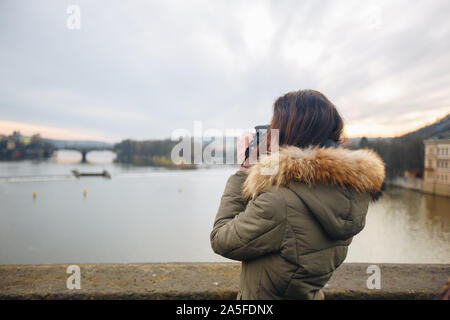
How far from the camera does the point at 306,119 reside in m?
0.73

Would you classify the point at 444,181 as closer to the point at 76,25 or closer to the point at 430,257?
the point at 430,257

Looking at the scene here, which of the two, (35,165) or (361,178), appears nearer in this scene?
(361,178)

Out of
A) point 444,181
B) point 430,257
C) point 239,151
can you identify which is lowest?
point 430,257

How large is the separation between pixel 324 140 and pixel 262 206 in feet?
0.86

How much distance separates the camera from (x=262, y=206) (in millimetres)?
631

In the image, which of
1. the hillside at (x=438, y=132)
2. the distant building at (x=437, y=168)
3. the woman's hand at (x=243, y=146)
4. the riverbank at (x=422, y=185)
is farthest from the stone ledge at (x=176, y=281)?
the riverbank at (x=422, y=185)

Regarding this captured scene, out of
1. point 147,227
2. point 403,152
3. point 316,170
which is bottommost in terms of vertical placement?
point 147,227

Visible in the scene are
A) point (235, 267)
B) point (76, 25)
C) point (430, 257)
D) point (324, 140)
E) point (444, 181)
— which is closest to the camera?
point (324, 140)

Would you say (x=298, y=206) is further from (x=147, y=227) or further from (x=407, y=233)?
(x=147, y=227)

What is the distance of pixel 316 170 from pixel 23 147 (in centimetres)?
4763
